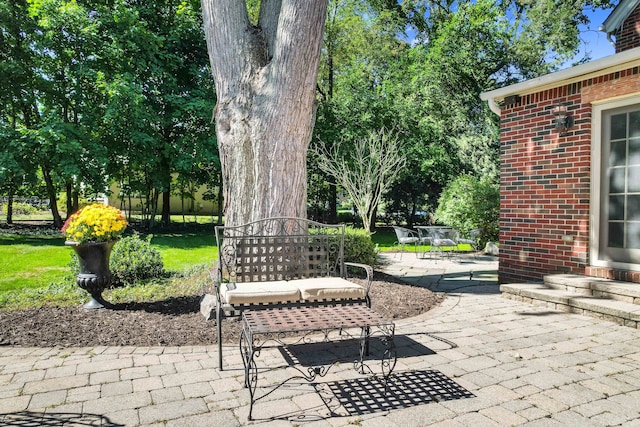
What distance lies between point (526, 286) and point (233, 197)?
3991 mm

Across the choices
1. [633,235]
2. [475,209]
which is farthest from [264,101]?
[475,209]

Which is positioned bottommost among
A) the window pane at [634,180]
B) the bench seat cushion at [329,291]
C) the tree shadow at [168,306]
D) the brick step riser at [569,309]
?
the tree shadow at [168,306]

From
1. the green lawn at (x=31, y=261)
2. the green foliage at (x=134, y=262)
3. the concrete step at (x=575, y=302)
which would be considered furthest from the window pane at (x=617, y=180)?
the green lawn at (x=31, y=261)

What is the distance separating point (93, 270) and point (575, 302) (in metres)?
5.39

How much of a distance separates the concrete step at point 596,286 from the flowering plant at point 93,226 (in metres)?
5.41

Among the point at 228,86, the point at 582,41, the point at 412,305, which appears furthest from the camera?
the point at 582,41

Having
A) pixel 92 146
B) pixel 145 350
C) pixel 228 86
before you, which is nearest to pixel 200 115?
pixel 92 146

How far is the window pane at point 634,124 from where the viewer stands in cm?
529

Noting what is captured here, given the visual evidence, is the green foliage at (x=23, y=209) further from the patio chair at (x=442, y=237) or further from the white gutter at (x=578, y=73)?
the white gutter at (x=578, y=73)

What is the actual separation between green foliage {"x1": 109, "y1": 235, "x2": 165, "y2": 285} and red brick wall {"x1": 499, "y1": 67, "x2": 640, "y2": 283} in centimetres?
534

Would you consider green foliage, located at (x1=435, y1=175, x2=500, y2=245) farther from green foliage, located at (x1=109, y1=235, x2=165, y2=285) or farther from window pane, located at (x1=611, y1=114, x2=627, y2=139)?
green foliage, located at (x1=109, y1=235, x2=165, y2=285)

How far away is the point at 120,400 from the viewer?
2744 mm

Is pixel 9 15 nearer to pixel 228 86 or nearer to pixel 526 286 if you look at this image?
pixel 228 86

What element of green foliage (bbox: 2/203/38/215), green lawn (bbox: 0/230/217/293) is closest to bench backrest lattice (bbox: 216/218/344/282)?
green lawn (bbox: 0/230/217/293)
